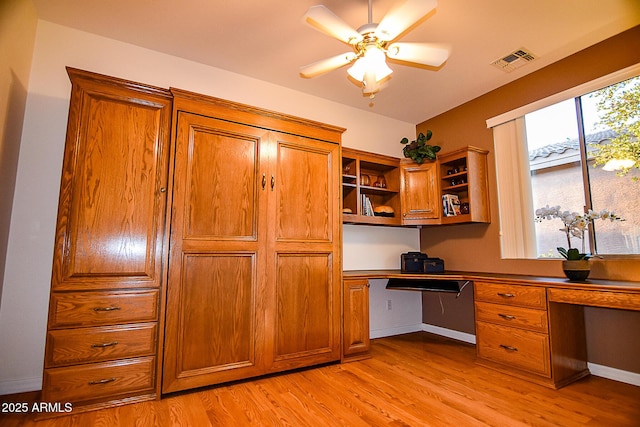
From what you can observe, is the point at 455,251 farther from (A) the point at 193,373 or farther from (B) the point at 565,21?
(A) the point at 193,373

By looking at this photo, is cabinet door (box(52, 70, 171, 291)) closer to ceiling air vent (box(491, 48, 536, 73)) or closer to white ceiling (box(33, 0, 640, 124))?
white ceiling (box(33, 0, 640, 124))

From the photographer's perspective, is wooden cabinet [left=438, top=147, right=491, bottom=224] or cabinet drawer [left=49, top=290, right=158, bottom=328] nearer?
cabinet drawer [left=49, top=290, right=158, bottom=328]

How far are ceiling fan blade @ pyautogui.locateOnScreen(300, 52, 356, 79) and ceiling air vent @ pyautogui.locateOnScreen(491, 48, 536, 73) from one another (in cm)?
168

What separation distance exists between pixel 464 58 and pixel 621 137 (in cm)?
143

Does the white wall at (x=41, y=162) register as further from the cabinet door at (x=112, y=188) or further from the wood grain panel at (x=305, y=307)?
the wood grain panel at (x=305, y=307)

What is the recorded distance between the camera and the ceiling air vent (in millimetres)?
2738

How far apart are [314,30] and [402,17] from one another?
0.95 metres

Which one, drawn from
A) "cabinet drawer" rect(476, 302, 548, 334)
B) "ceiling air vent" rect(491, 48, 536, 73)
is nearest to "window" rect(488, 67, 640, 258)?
"ceiling air vent" rect(491, 48, 536, 73)

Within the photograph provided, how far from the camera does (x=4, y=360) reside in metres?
2.13

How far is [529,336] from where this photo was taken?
244 cm

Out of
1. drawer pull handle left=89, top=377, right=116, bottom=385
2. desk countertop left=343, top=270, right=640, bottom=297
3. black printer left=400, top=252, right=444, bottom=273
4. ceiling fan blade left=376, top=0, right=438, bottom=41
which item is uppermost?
ceiling fan blade left=376, top=0, right=438, bottom=41

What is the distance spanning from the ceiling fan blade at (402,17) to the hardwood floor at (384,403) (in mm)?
2340

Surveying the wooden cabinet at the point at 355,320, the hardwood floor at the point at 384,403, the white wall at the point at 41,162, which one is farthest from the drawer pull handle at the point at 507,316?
the white wall at the point at 41,162

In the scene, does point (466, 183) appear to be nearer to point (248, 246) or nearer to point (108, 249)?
point (248, 246)
